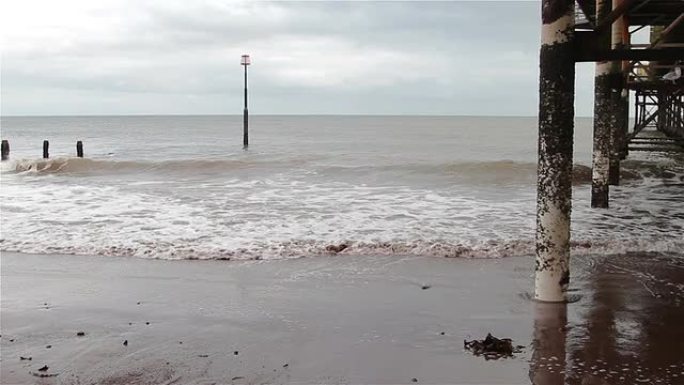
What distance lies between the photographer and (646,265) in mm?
7668

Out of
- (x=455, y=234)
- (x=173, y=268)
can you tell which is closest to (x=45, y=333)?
(x=173, y=268)

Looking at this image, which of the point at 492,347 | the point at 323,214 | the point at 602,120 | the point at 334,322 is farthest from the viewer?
the point at 323,214

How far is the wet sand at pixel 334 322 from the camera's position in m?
4.36

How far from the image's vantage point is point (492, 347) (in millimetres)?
4703

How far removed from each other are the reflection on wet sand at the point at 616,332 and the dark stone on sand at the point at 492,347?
0.62 ft

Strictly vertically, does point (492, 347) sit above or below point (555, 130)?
below

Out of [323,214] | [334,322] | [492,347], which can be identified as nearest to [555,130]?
[492,347]

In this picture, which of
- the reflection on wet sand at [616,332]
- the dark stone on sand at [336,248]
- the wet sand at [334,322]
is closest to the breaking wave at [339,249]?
the dark stone on sand at [336,248]

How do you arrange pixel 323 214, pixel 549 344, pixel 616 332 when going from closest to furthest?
pixel 549 344 < pixel 616 332 < pixel 323 214

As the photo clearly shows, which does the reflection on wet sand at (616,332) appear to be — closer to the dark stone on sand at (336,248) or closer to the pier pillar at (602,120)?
the dark stone on sand at (336,248)

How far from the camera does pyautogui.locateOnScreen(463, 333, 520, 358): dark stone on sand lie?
15.2 ft

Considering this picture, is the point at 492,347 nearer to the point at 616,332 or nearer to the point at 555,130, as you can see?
the point at 616,332

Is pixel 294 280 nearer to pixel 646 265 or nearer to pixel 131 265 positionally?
pixel 131 265

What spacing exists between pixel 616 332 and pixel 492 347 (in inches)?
45.8
